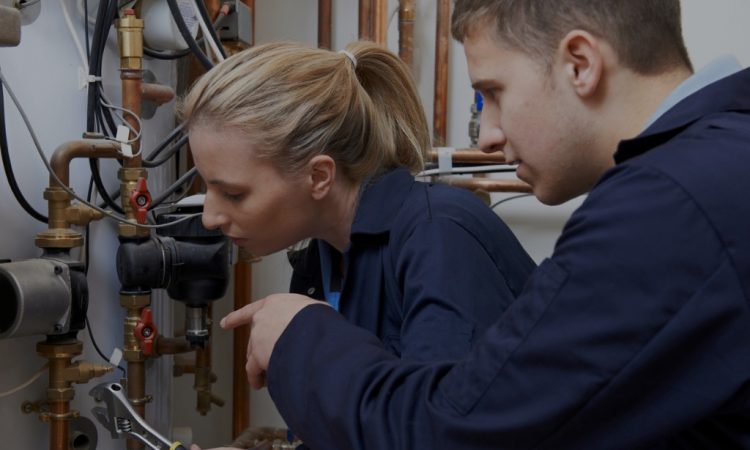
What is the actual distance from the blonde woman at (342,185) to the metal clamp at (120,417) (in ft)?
1.00

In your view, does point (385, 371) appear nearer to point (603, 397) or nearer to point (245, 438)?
point (603, 397)

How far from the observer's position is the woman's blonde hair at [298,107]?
1.09m

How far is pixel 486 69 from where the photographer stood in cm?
76

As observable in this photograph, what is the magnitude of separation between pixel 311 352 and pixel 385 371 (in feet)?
0.26

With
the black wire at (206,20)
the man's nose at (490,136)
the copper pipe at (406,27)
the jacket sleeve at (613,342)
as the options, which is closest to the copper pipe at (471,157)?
the copper pipe at (406,27)

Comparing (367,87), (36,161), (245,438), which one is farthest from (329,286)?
(245,438)

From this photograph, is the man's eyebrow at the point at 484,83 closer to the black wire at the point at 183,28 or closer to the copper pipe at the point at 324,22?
the black wire at the point at 183,28

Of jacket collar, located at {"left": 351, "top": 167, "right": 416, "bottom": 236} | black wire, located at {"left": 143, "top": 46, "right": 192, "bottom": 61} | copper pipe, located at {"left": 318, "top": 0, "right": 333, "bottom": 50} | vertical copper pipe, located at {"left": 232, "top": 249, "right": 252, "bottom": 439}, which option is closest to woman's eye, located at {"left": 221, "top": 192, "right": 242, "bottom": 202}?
jacket collar, located at {"left": 351, "top": 167, "right": 416, "bottom": 236}

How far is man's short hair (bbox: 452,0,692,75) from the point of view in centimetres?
71

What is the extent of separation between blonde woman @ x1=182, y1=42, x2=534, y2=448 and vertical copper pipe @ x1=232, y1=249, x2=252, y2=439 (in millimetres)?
770

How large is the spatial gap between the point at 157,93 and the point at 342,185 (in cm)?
52

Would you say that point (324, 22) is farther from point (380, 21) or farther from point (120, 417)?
point (120, 417)

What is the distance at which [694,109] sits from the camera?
2.02 ft

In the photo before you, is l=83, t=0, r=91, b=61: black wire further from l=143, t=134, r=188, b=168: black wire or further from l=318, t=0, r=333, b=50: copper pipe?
l=318, t=0, r=333, b=50: copper pipe
